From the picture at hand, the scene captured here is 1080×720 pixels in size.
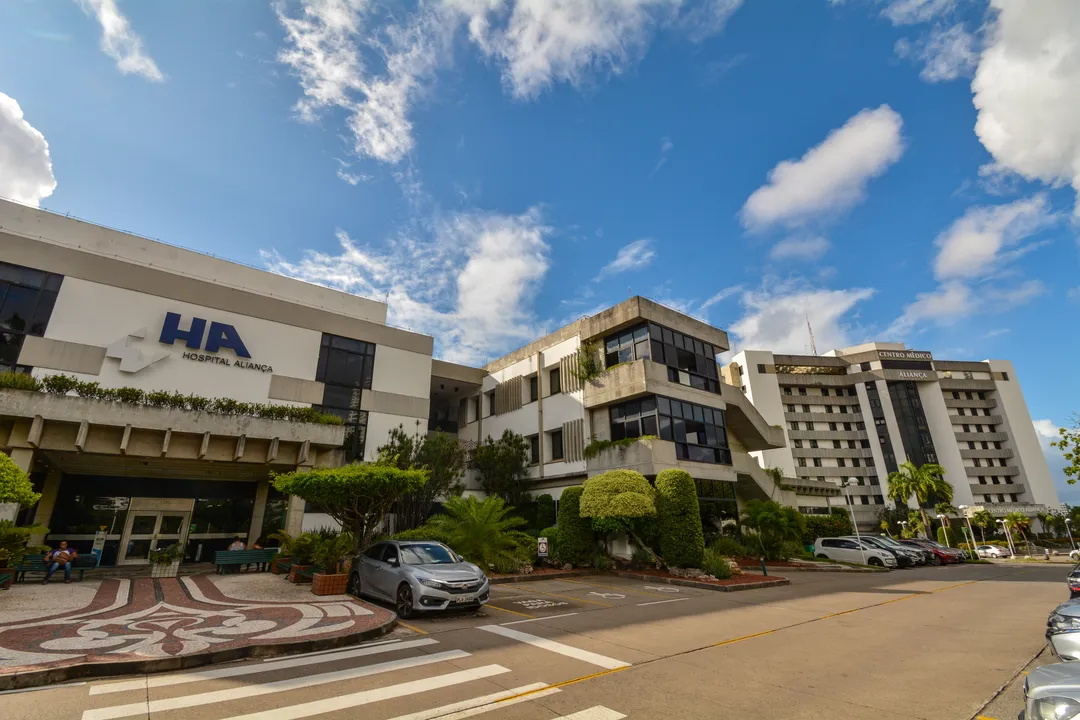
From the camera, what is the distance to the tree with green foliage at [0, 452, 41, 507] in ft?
36.3

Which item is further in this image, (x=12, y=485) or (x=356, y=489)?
(x=356, y=489)

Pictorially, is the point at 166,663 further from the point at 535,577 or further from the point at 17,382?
the point at 17,382

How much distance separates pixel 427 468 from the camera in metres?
21.0

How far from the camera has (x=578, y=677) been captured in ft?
20.6

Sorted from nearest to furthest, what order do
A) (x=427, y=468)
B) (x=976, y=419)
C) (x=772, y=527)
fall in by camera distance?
(x=427, y=468), (x=772, y=527), (x=976, y=419)

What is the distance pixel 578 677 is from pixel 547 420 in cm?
2118

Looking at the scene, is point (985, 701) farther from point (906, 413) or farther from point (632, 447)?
point (906, 413)

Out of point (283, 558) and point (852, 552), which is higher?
point (283, 558)

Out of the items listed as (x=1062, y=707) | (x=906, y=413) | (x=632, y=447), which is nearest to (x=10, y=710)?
(x=1062, y=707)

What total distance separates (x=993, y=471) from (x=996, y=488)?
99.9 inches

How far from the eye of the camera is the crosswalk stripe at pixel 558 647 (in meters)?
6.99

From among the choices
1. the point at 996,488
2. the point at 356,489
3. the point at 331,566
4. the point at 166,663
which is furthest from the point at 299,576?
the point at 996,488

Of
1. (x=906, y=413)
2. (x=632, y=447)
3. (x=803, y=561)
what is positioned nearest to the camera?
(x=632, y=447)

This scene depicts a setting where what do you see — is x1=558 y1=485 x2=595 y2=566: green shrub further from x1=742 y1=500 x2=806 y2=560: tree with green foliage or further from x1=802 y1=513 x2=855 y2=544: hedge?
x1=802 y1=513 x2=855 y2=544: hedge
